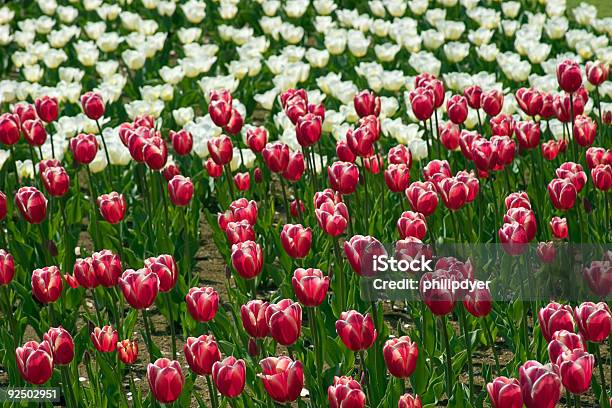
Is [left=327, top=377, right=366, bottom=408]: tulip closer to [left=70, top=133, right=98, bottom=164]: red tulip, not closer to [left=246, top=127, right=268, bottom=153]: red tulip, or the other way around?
[left=246, top=127, right=268, bottom=153]: red tulip

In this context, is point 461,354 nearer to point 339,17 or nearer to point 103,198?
point 103,198

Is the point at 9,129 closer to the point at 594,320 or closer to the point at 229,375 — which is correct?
the point at 229,375

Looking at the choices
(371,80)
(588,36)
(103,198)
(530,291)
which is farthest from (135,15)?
(530,291)

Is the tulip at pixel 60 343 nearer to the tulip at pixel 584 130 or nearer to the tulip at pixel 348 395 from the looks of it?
the tulip at pixel 348 395

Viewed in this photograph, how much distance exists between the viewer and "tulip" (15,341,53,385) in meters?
3.43

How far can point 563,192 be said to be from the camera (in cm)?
443

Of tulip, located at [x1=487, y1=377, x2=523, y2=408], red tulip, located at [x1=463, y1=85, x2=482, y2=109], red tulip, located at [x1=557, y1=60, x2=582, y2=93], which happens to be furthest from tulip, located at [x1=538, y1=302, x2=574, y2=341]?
red tulip, located at [x1=463, y1=85, x2=482, y2=109]

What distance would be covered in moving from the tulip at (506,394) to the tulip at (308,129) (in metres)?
2.23

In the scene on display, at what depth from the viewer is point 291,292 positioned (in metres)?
4.88

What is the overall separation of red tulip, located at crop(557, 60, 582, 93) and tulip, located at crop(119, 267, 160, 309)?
2.40 m

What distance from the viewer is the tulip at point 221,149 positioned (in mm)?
5207

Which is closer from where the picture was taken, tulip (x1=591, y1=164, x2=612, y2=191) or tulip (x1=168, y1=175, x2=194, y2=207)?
tulip (x1=591, y1=164, x2=612, y2=191)

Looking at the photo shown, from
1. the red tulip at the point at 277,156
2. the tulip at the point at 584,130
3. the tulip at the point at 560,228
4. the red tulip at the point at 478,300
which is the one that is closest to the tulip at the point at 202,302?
the red tulip at the point at 478,300

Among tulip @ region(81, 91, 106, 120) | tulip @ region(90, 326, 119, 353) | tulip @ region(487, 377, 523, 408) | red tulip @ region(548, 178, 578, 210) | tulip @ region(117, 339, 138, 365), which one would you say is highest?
tulip @ region(81, 91, 106, 120)
